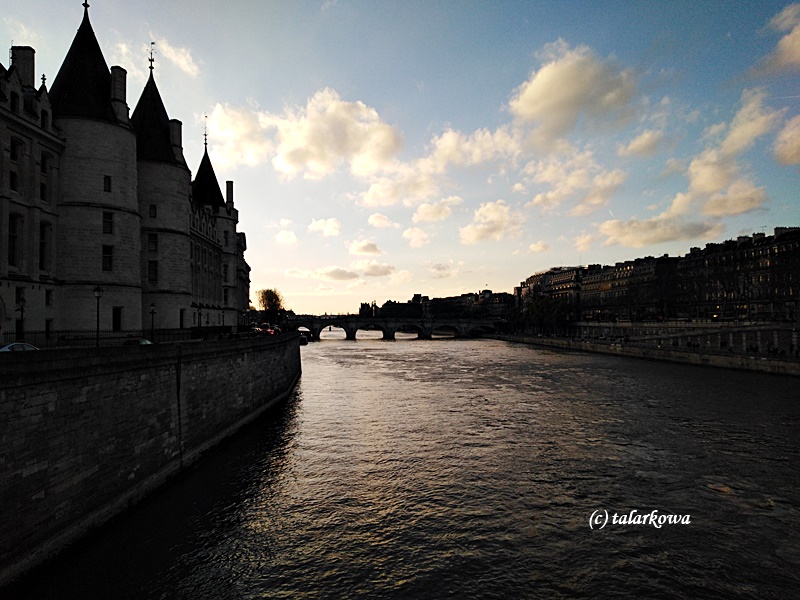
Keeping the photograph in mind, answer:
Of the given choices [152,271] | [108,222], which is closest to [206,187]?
[152,271]

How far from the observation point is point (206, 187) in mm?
56156

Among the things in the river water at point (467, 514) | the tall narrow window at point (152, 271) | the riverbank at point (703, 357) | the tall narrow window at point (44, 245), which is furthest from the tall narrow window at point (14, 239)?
the riverbank at point (703, 357)

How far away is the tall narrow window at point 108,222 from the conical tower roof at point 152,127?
752 cm

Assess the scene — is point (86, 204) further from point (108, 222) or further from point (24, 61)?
point (24, 61)

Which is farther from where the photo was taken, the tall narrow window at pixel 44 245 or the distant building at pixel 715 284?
the distant building at pixel 715 284

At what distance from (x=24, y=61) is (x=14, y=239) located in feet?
31.6

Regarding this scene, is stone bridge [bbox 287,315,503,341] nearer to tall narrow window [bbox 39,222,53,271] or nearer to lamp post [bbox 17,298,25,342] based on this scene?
tall narrow window [bbox 39,222,53,271]

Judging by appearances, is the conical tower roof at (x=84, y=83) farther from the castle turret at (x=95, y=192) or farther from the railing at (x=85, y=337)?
the railing at (x=85, y=337)

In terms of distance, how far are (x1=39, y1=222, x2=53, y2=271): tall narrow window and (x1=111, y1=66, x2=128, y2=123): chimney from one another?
25.3 feet

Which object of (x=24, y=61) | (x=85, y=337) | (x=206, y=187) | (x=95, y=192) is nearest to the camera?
(x=24, y=61)

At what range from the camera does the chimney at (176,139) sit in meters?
34.8

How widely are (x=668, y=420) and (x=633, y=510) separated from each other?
1543 centimetres

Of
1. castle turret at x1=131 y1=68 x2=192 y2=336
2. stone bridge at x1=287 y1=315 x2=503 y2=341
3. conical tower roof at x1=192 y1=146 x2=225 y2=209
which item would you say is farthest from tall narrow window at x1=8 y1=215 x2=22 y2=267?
stone bridge at x1=287 y1=315 x2=503 y2=341

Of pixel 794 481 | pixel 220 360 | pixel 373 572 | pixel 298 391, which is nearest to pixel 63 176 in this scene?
pixel 220 360
